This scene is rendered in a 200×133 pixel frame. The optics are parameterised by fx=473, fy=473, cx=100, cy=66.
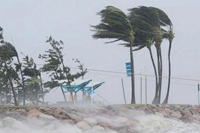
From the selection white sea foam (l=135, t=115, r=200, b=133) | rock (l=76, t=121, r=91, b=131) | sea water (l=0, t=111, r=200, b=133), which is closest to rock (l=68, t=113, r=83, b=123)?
rock (l=76, t=121, r=91, b=131)

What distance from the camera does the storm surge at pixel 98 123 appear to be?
9922mm

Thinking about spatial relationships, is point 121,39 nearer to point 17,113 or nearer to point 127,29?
point 127,29

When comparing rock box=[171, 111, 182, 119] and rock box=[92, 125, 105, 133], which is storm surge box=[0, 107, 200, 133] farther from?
rock box=[171, 111, 182, 119]

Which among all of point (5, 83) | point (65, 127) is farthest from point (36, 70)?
point (65, 127)

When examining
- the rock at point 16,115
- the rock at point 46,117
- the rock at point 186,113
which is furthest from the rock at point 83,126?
the rock at point 186,113

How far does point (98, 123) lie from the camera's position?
11500 mm

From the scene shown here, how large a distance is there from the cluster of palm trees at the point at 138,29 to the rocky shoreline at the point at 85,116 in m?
2.95

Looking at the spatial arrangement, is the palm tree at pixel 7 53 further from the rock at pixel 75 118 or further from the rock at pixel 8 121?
the rock at pixel 8 121

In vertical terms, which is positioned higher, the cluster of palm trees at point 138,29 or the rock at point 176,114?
the cluster of palm trees at point 138,29

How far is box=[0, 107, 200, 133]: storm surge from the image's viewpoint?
9.92 meters

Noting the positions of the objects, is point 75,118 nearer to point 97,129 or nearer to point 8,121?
point 97,129

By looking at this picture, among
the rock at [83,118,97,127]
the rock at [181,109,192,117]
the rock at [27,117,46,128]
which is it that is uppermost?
the rock at [27,117,46,128]

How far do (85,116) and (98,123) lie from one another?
0.37 meters

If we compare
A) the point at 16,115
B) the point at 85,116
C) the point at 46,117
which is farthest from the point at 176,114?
the point at 16,115
